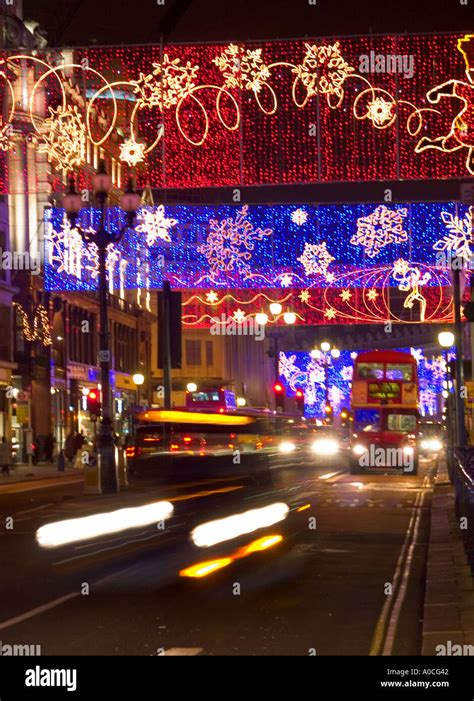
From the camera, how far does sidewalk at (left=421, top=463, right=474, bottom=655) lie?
10.4 metres

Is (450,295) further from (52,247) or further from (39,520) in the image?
(39,520)

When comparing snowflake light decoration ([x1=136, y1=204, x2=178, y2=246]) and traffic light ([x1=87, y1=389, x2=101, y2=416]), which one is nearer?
traffic light ([x1=87, y1=389, x2=101, y2=416])

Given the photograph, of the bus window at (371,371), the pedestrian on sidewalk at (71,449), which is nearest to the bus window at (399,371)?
the bus window at (371,371)

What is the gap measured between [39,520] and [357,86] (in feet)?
49.1

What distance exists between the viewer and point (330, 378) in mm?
135375

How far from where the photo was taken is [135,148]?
3484cm

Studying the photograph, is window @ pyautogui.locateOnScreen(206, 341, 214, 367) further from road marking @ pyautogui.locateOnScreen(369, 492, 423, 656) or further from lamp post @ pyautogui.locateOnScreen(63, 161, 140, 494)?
road marking @ pyautogui.locateOnScreen(369, 492, 423, 656)

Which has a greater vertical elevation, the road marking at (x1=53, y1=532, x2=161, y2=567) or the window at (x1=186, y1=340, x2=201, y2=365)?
the window at (x1=186, y1=340, x2=201, y2=365)

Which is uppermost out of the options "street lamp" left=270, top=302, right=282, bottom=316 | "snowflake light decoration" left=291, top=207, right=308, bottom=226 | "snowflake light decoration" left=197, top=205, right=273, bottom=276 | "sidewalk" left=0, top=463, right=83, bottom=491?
"snowflake light decoration" left=291, top=207, right=308, bottom=226

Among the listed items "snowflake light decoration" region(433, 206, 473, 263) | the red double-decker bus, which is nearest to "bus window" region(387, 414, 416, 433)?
the red double-decker bus

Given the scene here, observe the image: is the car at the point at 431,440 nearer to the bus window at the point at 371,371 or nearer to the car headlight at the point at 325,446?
the car headlight at the point at 325,446

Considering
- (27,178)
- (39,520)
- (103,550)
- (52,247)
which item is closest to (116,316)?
(27,178)

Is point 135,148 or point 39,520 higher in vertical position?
point 135,148

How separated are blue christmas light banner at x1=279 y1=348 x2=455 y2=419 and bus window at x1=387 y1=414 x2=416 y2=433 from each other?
59776 millimetres
